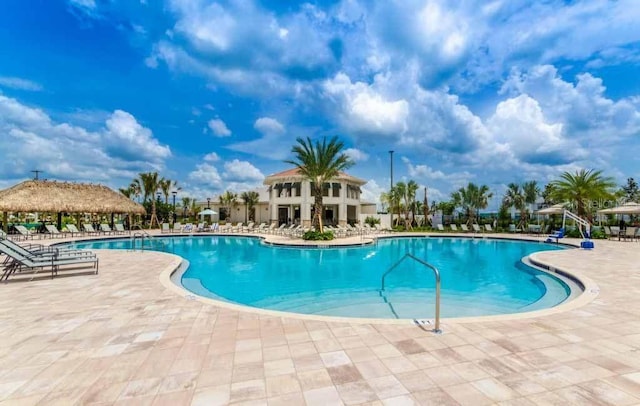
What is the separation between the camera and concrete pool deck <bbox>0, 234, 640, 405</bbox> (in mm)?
2756

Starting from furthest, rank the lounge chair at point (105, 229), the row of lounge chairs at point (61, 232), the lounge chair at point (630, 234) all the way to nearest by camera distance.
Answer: the lounge chair at point (105, 229), the row of lounge chairs at point (61, 232), the lounge chair at point (630, 234)

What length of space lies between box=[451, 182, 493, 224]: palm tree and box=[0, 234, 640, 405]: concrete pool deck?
28.8 metres

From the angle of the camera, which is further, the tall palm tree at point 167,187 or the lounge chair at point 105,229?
the tall palm tree at point 167,187

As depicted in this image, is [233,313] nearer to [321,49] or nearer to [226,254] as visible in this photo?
[226,254]

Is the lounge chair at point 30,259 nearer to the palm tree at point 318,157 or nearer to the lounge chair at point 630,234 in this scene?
the palm tree at point 318,157

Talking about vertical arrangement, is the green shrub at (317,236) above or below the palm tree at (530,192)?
below

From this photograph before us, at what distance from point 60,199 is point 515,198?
42.4 meters

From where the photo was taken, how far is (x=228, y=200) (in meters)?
39.5

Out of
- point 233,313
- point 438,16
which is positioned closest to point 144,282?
point 233,313

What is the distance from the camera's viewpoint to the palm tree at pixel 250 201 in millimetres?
38294

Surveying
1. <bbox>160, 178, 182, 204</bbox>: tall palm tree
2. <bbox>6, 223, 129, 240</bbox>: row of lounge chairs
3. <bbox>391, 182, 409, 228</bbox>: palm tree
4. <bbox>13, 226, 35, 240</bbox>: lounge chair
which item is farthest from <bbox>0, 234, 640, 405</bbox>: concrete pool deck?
<bbox>160, 178, 182, 204</bbox>: tall palm tree

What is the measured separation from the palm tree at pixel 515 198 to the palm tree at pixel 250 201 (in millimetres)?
29192

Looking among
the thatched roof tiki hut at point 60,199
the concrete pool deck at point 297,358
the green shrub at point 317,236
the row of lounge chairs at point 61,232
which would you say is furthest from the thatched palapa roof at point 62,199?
the concrete pool deck at point 297,358

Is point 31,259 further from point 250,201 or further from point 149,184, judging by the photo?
point 250,201
